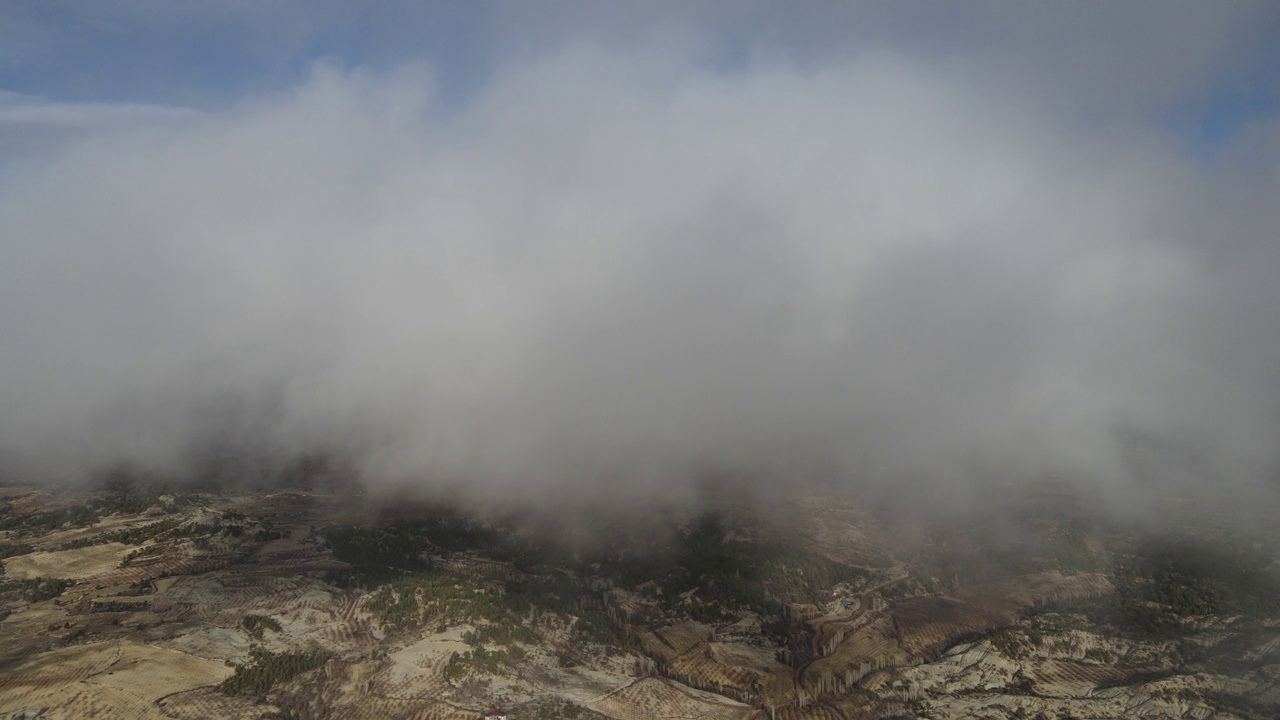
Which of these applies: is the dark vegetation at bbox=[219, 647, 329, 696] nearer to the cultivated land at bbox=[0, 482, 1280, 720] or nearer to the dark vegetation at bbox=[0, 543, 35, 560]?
the cultivated land at bbox=[0, 482, 1280, 720]

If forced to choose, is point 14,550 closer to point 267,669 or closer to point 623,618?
point 267,669

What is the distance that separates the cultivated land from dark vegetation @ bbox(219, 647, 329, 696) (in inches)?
7.1

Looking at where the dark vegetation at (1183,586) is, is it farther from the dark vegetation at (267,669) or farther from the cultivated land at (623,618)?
the dark vegetation at (267,669)

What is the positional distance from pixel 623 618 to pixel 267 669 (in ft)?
88.5

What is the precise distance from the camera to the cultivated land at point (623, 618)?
143 ft

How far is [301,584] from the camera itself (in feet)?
189

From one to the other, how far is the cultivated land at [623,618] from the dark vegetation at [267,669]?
0.59ft

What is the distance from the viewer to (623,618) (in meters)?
57.4

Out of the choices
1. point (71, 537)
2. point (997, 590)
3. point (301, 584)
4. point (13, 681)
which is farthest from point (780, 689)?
point (71, 537)

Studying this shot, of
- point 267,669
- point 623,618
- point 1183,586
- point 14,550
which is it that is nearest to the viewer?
point 267,669

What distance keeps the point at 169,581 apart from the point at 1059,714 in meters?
69.0

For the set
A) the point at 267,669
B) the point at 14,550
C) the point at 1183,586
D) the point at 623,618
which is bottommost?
the point at 623,618

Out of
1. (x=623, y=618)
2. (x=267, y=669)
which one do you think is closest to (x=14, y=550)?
(x=267, y=669)

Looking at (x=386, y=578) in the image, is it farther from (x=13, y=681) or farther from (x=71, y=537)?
(x=71, y=537)
